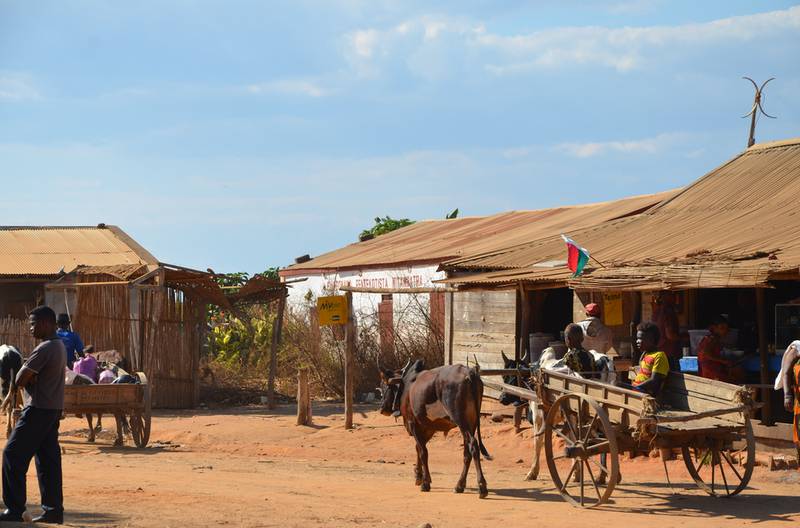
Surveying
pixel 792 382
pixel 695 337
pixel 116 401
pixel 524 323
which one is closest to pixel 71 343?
pixel 116 401

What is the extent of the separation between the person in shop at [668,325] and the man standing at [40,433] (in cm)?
921

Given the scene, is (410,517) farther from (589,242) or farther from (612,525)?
(589,242)

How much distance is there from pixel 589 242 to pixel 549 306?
1.83 metres

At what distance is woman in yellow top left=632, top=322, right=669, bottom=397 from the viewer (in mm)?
10961

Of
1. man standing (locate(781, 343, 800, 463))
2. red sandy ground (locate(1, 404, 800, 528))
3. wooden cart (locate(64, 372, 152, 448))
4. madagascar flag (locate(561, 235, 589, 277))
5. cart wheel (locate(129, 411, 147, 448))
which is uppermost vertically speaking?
madagascar flag (locate(561, 235, 589, 277))

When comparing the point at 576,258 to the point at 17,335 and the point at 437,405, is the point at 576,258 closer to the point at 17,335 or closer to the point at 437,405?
the point at 437,405

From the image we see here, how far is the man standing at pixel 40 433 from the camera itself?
891 cm

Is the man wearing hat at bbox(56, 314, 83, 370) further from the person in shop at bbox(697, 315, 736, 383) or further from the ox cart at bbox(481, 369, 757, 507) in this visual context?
the person in shop at bbox(697, 315, 736, 383)

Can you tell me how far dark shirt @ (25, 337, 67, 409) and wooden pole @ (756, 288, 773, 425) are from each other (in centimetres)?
901

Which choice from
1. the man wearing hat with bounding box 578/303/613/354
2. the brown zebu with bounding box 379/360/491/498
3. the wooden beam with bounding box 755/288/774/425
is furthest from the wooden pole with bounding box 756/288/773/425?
the brown zebu with bounding box 379/360/491/498

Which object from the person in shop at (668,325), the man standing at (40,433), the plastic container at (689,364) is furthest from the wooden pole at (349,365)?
the man standing at (40,433)

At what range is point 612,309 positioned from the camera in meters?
17.0

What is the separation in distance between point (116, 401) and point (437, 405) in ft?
19.0

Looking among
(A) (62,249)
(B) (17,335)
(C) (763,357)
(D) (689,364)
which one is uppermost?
(A) (62,249)
